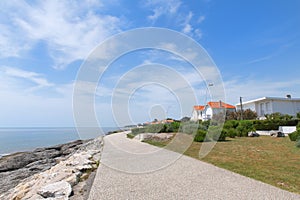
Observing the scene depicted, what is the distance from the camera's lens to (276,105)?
34906 millimetres

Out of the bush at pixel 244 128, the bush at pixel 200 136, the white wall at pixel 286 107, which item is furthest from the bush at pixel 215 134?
the white wall at pixel 286 107

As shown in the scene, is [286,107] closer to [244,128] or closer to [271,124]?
[271,124]

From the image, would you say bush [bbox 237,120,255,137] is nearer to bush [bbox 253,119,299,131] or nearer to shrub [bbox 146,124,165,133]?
bush [bbox 253,119,299,131]

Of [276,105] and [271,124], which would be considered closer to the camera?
[271,124]

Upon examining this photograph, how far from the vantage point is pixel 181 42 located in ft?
30.0

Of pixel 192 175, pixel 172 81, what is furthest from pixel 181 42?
pixel 192 175

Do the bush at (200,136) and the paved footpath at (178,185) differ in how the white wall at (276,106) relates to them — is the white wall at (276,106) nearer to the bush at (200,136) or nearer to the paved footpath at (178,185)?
the bush at (200,136)

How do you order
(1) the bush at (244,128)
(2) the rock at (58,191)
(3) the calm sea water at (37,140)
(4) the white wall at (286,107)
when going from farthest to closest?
1. (4) the white wall at (286,107)
2. (1) the bush at (244,128)
3. (3) the calm sea water at (37,140)
4. (2) the rock at (58,191)

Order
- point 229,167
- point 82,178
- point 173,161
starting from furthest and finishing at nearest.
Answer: point 173,161, point 229,167, point 82,178

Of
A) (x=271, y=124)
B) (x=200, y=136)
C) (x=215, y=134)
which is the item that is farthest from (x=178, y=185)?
(x=271, y=124)

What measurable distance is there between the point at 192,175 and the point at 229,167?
132 centimetres

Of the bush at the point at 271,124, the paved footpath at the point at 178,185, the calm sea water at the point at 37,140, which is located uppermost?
the bush at the point at 271,124

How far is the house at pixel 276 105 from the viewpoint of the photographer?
34.7m

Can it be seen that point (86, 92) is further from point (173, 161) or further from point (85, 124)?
point (173, 161)
